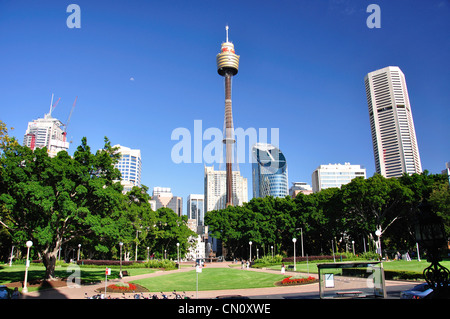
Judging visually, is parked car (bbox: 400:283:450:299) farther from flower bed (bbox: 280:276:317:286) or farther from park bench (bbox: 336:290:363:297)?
flower bed (bbox: 280:276:317:286)

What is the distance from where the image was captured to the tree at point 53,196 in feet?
104

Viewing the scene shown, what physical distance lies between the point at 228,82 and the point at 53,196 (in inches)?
5172

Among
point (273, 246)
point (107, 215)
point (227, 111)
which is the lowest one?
point (273, 246)

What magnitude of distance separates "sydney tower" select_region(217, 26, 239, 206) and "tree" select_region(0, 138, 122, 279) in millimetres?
104085

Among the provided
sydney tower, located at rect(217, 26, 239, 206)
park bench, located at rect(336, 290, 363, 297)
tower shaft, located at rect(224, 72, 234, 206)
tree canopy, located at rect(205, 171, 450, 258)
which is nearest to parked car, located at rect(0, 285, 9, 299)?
park bench, located at rect(336, 290, 363, 297)

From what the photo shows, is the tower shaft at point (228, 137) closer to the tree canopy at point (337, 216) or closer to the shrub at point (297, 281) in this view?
the tree canopy at point (337, 216)

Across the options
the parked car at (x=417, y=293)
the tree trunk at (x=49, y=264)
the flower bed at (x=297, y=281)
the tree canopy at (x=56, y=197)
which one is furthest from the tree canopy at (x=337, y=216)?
the tree trunk at (x=49, y=264)

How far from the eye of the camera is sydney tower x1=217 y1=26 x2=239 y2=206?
14562 centimetres

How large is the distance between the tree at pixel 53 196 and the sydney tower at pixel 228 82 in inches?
4098

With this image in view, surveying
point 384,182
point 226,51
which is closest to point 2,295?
point 384,182
